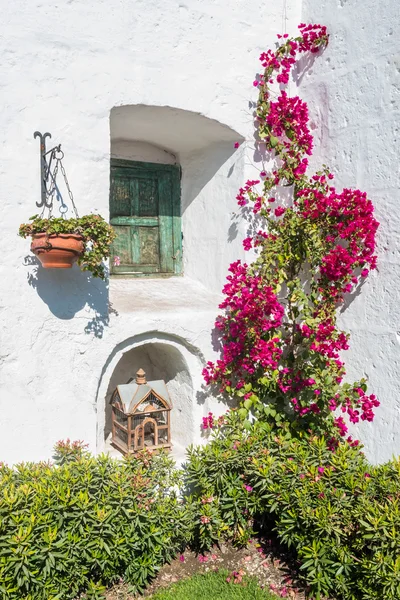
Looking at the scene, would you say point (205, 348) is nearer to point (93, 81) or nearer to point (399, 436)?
point (399, 436)

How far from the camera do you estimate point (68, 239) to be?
3373 mm

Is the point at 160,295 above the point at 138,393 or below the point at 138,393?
above

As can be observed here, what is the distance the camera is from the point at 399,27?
389cm

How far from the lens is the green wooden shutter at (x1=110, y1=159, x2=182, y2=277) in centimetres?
484

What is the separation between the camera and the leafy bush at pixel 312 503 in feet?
9.70

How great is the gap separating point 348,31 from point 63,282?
2863 millimetres

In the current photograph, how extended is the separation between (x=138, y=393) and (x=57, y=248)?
4.45 feet

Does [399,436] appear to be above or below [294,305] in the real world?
below

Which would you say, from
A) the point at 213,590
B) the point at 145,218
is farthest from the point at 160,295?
the point at 213,590

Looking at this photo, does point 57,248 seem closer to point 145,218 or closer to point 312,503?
point 145,218

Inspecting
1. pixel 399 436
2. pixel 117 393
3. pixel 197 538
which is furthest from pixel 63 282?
pixel 399 436

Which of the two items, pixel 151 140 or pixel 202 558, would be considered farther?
pixel 151 140

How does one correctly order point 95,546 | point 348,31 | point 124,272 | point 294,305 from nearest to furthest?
point 95,546
point 348,31
point 294,305
point 124,272

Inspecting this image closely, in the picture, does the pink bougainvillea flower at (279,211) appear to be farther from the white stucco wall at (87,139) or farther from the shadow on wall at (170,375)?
the shadow on wall at (170,375)
